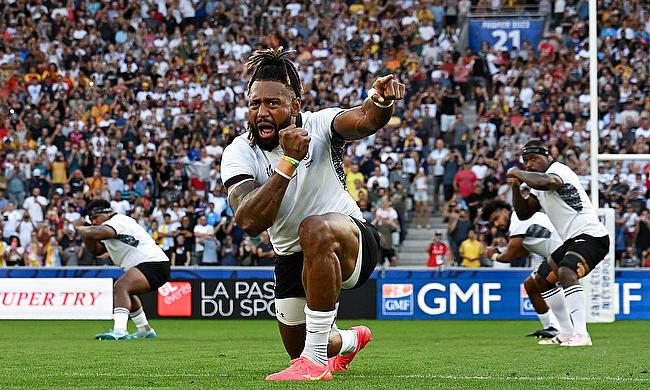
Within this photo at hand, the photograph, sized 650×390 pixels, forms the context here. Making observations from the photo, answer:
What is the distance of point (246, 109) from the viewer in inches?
1061

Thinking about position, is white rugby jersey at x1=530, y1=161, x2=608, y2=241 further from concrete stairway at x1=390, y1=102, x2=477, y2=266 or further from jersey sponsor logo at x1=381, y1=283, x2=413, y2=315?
concrete stairway at x1=390, y1=102, x2=477, y2=266

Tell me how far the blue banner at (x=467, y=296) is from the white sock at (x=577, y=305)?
24.1 ft

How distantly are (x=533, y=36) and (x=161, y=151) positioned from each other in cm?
969

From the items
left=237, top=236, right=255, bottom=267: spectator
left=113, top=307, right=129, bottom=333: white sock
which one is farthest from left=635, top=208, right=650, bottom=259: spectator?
left=113, top=307, right=129, bottom=333: white sock

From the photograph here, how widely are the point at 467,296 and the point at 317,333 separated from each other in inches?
523

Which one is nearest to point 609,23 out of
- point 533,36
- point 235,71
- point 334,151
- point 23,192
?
point 533,36

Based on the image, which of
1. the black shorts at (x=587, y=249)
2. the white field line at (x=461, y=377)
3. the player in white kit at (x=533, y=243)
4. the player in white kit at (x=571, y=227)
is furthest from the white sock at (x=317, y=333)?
the player in white kit at (x=533, y=243)

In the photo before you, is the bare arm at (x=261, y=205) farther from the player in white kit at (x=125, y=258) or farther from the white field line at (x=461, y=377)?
the player in white kit at (x=125, y=258)

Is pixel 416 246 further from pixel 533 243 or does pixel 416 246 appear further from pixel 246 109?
pixel 533 243

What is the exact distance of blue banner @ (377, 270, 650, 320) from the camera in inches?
768

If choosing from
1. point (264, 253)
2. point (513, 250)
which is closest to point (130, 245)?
point (513, 250)

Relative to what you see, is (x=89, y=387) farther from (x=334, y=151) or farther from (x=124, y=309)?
(x=124, y=309)

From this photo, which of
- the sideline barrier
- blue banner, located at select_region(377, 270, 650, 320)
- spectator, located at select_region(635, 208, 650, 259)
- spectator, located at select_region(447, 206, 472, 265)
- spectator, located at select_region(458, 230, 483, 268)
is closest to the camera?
blue banner, located at select_region(377, 270, 650, 320)

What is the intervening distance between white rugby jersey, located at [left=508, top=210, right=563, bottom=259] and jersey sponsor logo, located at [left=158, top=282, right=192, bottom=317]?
785 centimetres
